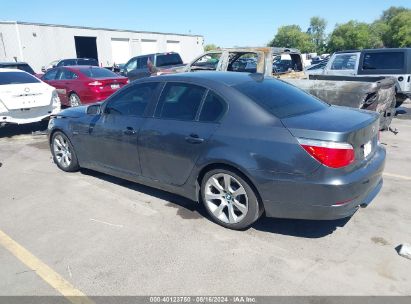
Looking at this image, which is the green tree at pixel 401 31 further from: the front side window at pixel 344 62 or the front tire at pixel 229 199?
the front tire at pixel 229 199

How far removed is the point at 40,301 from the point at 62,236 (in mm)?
1062

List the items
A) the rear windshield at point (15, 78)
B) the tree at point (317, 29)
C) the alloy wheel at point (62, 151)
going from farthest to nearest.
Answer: the tree at point (317, 29) < the rear windshield at point (15, 78) < the alloy wheel at point (62, 151)

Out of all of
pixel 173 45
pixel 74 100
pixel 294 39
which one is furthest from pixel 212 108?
pixel 294 39

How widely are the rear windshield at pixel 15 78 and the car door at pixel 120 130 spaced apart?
472 cm

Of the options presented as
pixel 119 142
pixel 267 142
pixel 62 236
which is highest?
pixel 267 142

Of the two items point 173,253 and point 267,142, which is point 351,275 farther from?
point 173,253

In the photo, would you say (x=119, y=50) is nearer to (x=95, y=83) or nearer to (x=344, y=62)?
(x=95, y=83)

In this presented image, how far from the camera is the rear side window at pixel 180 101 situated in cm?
405

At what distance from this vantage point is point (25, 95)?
8.49m

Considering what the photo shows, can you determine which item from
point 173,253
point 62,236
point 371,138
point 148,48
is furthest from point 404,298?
point 148,48

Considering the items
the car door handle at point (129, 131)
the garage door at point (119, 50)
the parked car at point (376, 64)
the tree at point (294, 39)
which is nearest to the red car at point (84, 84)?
the parked car at point (376, 64)

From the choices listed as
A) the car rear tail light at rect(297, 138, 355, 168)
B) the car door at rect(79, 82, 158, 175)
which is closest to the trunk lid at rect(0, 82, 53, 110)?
the car door at rect(79, 82, 158, 175)

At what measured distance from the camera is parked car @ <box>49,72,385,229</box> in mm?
3264

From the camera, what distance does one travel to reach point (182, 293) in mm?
2938
